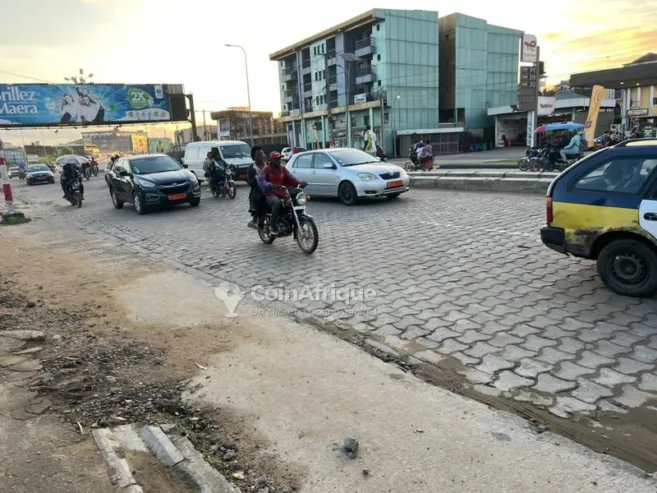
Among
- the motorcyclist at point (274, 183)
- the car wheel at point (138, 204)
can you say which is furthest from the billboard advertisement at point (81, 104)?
the motorcyclist at point (274, 183)

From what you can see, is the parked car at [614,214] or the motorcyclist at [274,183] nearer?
the parked car at [614,214]

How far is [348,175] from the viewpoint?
43.5 feet

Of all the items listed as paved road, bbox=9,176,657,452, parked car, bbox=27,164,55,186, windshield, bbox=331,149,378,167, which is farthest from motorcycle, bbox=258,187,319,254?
parked car, bbox=27,164,55,186

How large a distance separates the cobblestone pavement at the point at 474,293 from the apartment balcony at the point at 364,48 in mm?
53198

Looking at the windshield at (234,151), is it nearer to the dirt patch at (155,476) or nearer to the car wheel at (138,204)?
the car wheel at (138,204)

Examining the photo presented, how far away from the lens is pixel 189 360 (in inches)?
170

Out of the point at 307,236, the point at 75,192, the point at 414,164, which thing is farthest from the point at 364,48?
the point at 307,236

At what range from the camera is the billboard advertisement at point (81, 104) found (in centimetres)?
3558

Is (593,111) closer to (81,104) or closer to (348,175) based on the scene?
(348,175)

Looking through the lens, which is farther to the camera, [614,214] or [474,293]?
[474,293]

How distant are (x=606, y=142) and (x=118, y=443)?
34.2m

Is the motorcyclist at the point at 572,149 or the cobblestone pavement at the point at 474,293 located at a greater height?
the motorcyclist at the point at 572,149

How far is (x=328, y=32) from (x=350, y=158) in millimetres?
57321

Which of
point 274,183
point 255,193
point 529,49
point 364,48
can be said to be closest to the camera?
point 274,183
